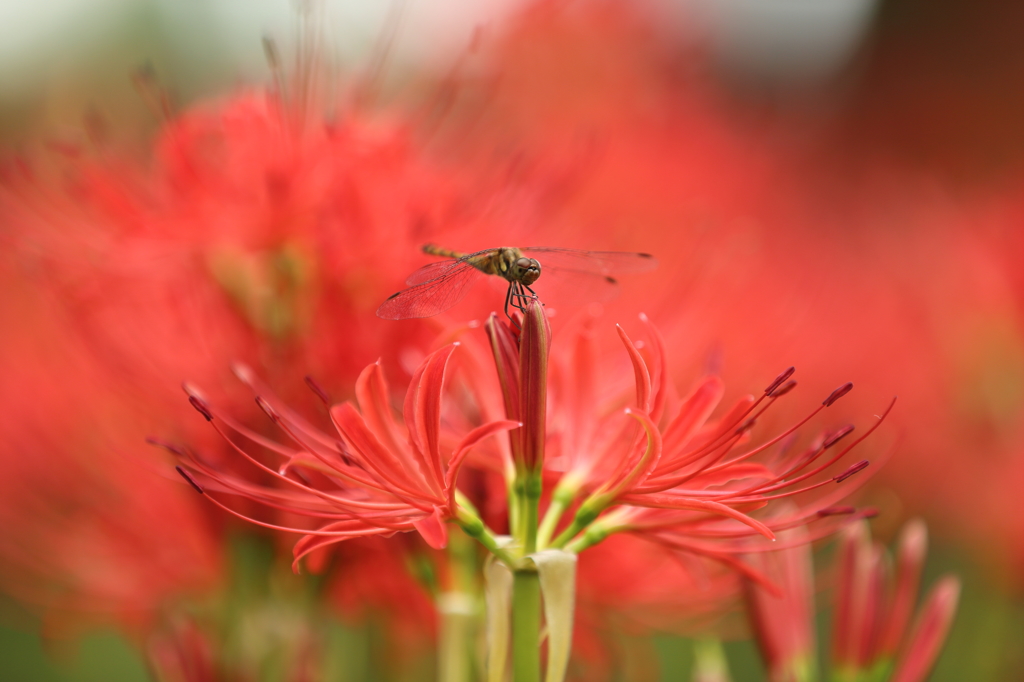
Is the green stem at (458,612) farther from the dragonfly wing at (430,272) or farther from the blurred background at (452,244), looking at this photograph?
the dragonfly wing at (430,272)

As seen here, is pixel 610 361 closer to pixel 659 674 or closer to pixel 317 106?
pixel 317 106

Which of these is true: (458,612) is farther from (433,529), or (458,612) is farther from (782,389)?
(782,389)

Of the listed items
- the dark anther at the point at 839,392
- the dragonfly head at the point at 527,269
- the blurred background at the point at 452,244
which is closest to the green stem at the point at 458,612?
the blurred background at the point at 452,244

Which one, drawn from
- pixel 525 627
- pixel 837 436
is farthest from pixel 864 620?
pixel 525 627

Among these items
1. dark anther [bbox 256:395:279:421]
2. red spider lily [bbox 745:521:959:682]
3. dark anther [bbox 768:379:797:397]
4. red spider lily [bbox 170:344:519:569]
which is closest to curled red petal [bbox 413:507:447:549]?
red spider lily [bbox 170:344:519:569]

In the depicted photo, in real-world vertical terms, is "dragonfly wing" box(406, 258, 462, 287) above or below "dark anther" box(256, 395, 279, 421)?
above

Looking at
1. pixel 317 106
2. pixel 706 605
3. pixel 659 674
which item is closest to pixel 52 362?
pixel 317 106

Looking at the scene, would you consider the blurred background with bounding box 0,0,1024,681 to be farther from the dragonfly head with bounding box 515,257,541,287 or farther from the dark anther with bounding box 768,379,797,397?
the dark anther with bounding box 768,379,797,397
